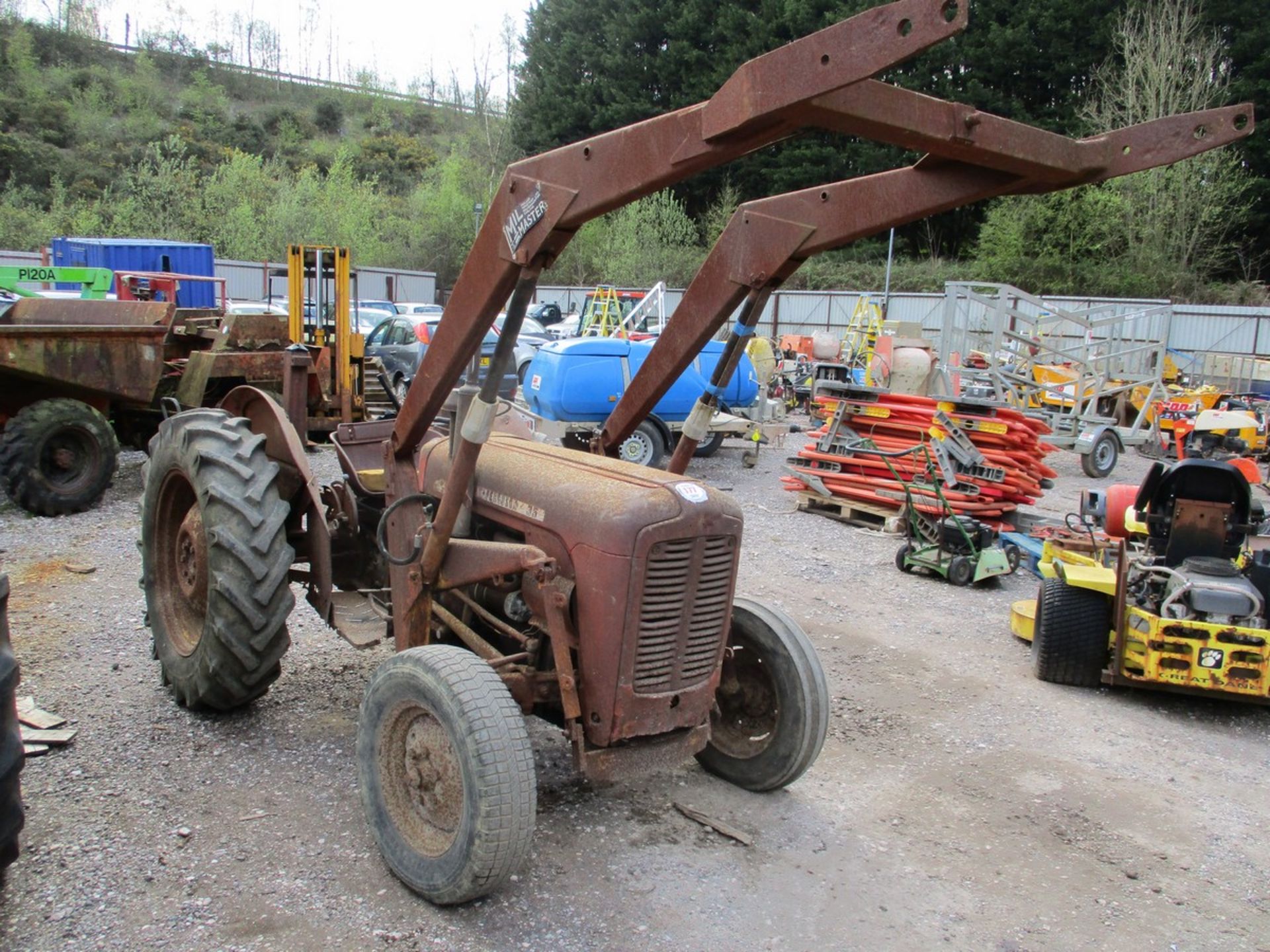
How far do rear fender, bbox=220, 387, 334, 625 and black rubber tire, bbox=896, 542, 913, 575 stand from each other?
210 inches

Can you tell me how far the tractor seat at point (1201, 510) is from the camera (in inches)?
247

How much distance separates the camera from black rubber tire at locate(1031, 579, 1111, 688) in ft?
19.3

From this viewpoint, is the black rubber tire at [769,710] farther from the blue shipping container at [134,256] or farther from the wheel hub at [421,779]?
the blue shipping container at [134,256]

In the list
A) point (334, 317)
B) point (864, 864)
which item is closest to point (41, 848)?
point (864, 864)

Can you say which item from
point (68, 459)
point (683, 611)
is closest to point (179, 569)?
point (683, 611)

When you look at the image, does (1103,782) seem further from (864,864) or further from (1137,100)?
(1137,100)

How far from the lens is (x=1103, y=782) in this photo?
475cm

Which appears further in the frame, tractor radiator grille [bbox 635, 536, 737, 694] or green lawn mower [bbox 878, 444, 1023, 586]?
green lawn mower [bbox 878, 444, 1023, 586]

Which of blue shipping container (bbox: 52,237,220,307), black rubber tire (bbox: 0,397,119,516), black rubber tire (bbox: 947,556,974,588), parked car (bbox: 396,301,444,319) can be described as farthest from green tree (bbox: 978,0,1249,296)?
black rubber tire (bbox: 0,397,119,516)

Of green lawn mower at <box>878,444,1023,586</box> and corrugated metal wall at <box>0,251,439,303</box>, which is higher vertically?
corrugated metal wall at <box>0,251,439,303</box>

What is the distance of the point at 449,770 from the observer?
131 inches

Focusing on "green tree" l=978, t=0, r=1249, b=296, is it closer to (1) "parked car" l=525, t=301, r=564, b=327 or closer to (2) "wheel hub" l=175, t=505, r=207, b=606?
(1) "parked car" l=525, t=301, r=564, b=327

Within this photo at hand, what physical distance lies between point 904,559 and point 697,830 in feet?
16.9

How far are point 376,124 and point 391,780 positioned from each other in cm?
6978
